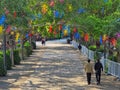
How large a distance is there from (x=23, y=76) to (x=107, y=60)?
6.33 meters

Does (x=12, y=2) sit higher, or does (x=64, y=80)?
(x=12, y=2)

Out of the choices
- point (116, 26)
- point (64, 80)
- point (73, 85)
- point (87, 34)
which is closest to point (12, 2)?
point (116, 26)

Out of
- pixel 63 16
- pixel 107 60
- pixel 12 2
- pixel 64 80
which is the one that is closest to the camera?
pixel 12 2

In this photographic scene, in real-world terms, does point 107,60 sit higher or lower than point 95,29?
lower

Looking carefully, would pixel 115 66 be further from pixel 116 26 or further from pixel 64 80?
pixel 116 26

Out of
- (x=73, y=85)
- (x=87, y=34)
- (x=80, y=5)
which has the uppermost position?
(x=80, y=5)

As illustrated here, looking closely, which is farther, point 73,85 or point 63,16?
point 63,16

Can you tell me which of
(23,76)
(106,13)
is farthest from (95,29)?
(23,76)

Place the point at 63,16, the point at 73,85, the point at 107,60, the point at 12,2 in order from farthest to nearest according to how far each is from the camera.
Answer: the point at 107,60 < the point at 63,16 < the point at 73,85 < the point at 12,2

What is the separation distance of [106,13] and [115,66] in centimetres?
425

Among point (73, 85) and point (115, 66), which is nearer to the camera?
point (73, 85)

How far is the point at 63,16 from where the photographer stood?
85.5ft

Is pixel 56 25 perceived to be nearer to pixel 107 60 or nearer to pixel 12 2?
pixel 107 60

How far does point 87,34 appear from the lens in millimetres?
26359
